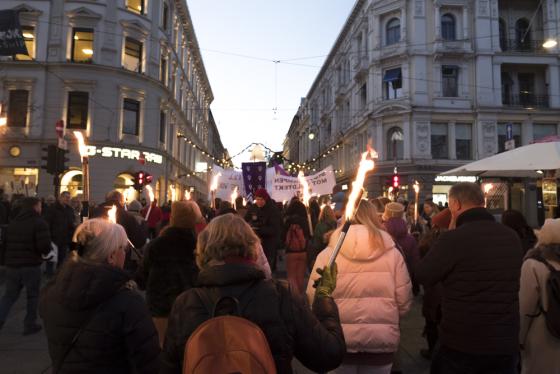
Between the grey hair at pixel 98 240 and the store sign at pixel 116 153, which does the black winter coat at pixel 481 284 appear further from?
the store sign at pixel 116 153

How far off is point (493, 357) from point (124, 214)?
5360mm

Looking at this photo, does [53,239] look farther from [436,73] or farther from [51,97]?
[436,73]

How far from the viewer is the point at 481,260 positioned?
2812 millimetres

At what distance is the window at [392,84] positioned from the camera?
33.1 meters

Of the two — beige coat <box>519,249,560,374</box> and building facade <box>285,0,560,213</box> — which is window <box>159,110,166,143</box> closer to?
building facade <box>285,0,560,213</box>

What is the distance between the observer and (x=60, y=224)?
31.9 ft

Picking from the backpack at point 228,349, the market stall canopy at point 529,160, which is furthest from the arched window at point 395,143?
the backpack at point 228,349

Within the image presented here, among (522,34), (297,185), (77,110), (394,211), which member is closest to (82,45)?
(77,110)

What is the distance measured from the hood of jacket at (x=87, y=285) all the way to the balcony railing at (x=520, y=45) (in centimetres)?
3874

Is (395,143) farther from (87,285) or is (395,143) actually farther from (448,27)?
(87,285)

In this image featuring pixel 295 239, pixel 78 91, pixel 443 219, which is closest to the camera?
pixel 443 219

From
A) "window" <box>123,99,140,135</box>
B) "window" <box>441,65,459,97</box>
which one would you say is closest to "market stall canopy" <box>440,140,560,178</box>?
"window" <box>123,99,140,135</box>

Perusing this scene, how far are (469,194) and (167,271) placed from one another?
2.76 m

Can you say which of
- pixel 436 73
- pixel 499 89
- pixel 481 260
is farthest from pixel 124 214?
pixel 499 89
